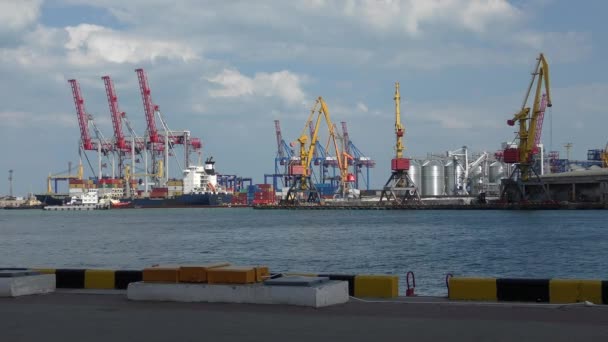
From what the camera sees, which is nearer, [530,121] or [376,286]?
[376,286]

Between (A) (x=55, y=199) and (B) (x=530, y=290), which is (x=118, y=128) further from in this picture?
(B) (x=530, y=290)

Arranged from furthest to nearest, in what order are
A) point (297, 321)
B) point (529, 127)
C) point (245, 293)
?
point (529, 127)
point (245, 293)
point (297, 321)

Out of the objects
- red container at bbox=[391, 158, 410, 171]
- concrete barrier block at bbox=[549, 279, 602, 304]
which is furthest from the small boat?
concrete barrier block at bbox=[549, 279, 602, 304]

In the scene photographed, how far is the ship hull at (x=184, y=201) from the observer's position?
521 feet

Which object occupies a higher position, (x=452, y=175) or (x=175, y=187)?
(x=452, y=175)

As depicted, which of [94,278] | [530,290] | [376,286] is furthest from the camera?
[94,278]

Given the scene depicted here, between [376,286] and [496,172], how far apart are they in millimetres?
157961

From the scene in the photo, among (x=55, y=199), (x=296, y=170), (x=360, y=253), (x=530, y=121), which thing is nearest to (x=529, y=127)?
(x=530, y=121)

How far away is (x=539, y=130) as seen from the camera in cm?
11081

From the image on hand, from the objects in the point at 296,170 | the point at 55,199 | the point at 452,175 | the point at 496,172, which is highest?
the point at 496,172

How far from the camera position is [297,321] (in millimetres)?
9953

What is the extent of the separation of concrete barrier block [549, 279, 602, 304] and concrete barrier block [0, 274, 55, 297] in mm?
7707

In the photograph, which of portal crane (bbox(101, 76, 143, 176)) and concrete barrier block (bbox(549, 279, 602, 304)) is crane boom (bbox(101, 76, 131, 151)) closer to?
portal crane (bbox(101, 76, 143, 176))

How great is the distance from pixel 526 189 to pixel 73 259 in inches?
3315
